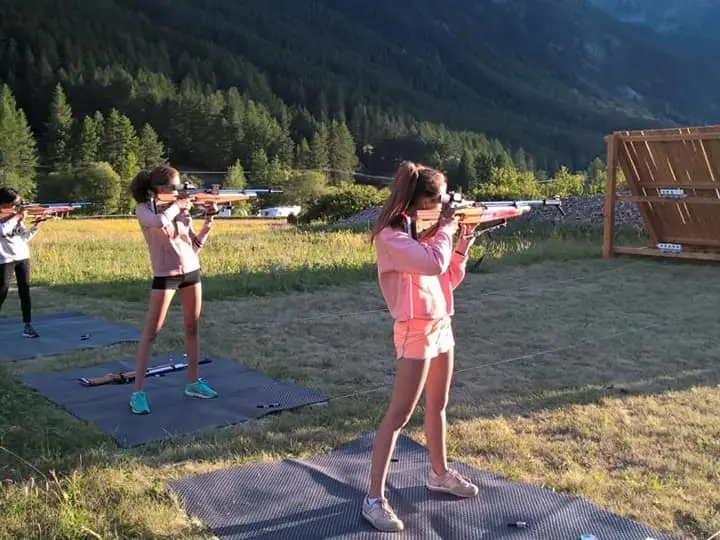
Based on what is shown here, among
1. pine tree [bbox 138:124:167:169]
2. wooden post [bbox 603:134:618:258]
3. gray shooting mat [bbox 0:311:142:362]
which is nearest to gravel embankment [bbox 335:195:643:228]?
wooden post [bbox 603:134:618:258]

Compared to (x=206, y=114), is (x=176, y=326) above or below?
below

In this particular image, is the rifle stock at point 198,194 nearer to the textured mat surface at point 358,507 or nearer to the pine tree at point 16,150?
the textured mat surface at point 358,507

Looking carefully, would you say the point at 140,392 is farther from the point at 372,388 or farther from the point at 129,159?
the point at 129,159

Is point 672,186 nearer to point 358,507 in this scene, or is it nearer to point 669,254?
point 669,254

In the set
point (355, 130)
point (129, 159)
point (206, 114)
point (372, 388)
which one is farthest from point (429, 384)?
point (355, 130)

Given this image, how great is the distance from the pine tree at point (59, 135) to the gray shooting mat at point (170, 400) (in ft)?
323

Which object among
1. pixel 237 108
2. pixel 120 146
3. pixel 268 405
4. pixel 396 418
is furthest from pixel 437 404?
pixel 237 108

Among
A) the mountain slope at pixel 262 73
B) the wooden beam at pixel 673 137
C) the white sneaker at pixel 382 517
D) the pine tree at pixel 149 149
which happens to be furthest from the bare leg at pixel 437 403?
the mountain slope at pixel 262 73

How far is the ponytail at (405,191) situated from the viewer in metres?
3.29

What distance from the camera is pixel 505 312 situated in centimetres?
891

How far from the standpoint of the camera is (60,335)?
7.71 meters

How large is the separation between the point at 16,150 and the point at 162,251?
97933mm

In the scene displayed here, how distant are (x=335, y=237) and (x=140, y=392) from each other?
12794 mm

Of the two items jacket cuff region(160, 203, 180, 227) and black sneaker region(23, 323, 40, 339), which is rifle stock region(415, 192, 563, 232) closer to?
jacket cuff region(160, 203, 180, 227)
